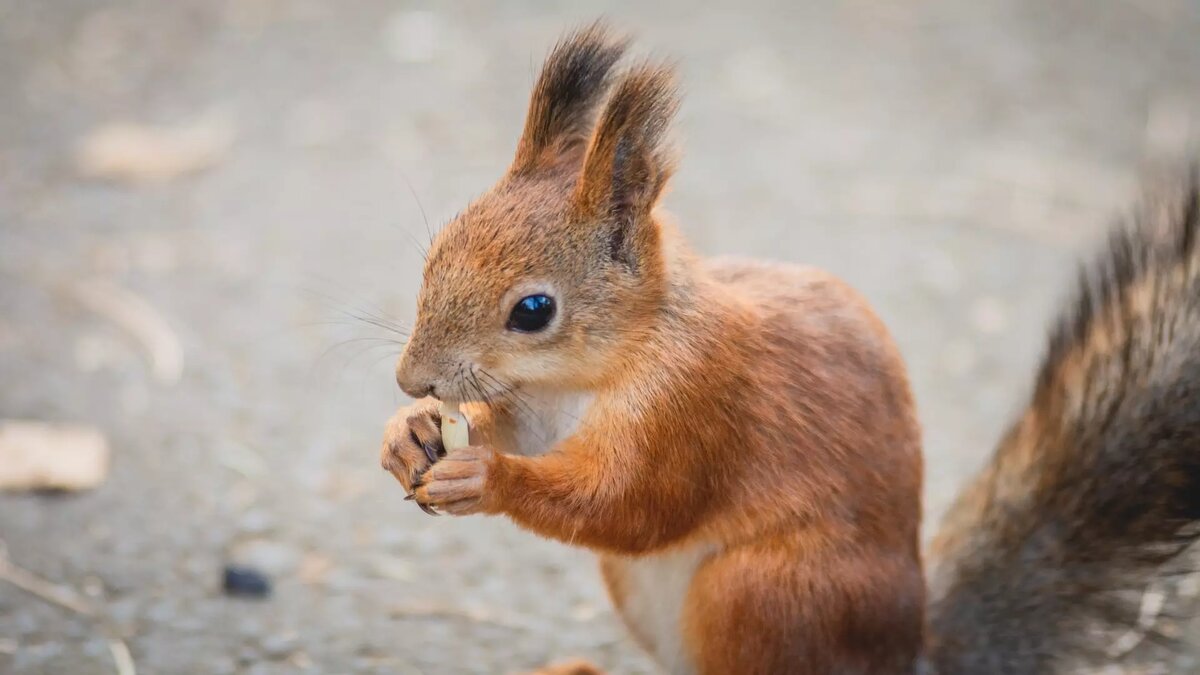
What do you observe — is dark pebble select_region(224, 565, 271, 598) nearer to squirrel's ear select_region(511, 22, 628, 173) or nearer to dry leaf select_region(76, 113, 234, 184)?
squirrel's ear select_region(511, 22, 628, 173)

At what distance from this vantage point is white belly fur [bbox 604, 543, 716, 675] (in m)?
1.51

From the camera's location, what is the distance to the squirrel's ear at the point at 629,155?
4.45 feet

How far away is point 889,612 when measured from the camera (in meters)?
1.52

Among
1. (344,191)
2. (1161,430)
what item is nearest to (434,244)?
(1161,430)

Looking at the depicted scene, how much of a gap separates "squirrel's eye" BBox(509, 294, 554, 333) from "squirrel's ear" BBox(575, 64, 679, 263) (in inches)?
4.0

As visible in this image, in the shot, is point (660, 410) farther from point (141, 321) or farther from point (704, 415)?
point (141, 321)

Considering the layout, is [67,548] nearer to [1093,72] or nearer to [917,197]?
[917,197]

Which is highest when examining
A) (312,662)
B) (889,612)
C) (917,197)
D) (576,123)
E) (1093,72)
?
(1093,72)

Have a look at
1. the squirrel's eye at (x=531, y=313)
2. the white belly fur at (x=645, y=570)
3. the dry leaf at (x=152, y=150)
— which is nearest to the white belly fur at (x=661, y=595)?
the white belly fur at (x=645, y=570)

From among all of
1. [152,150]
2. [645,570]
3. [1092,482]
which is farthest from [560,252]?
[152,150]

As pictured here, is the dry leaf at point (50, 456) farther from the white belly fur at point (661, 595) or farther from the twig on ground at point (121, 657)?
the white belly fur at point (661, 595)

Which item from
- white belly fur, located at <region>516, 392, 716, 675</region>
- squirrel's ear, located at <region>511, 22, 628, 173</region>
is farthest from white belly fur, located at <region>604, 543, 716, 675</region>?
squirrel's ear, located at <region>511, 22, 628, 173</region>

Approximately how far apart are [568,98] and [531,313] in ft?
0.86

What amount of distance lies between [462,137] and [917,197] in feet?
3.87
